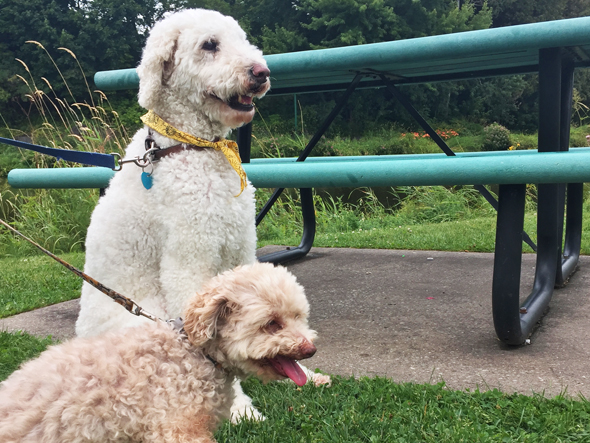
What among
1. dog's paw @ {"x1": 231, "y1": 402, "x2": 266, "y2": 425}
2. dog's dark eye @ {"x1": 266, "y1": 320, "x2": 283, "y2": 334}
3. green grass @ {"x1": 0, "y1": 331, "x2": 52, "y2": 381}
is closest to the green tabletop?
green grass @ {"x1": 0, "y1": 331, "x2": 52, "y2": 381}

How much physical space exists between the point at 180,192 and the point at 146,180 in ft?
0.54

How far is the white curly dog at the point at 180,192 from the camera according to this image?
2.24 meters

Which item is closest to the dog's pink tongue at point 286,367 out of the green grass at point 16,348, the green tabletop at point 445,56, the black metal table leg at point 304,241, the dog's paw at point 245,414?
the dog's paw at point 245,414

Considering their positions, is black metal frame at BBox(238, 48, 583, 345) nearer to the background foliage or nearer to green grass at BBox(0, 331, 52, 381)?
green grass at BBox(0, 331, 52, 381)

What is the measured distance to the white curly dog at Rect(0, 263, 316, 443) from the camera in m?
1.51

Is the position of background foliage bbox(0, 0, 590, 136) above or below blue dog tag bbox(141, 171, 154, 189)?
above

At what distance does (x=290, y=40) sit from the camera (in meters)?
30.9

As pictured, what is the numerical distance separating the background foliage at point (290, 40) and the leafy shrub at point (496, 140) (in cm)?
594

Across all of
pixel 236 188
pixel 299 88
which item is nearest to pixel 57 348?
pixel 236 188

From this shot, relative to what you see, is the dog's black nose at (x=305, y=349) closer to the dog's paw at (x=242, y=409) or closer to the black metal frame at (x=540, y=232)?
the dog's paw at (x=242, y=409)

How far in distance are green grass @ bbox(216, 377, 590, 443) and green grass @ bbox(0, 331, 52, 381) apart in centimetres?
137

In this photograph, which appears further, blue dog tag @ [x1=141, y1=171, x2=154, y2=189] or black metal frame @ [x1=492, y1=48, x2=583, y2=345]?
black metal frame @ [x1=492, y1=48, x2=583, y2=345]

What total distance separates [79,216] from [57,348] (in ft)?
19.0

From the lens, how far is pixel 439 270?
15.0 feet
